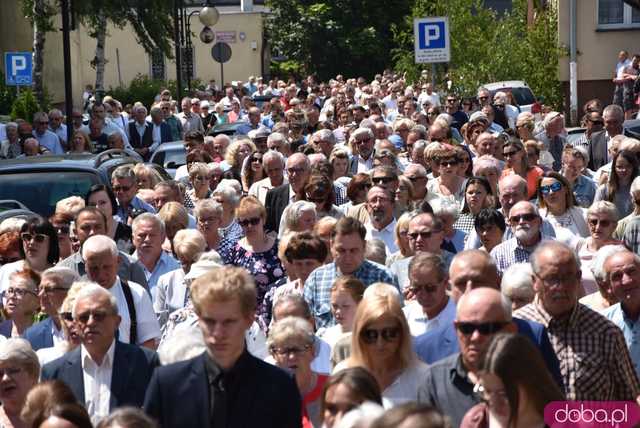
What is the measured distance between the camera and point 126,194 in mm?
13852

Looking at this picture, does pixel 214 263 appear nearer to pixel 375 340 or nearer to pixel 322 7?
pixel 375 340

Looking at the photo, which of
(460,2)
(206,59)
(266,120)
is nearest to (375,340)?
(266,120)

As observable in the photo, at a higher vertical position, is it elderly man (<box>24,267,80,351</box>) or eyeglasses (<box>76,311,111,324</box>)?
eyeglasses (<box>76,311,111,324</box>)

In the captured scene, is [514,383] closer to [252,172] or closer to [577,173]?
[577,173]

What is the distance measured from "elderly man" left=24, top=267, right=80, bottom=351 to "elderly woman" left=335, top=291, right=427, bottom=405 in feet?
8.48

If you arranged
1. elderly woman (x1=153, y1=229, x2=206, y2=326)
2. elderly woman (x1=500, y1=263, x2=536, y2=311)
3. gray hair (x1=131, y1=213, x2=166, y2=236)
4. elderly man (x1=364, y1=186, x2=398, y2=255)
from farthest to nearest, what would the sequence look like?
elderly man (x1=364, y1=186, x2=398, y2=255) < gray hair (x1=131, y1=213, x2=166, y2=236) < elderly woman (x1=153, y1=229, x2=206, y2=326) < elderly woman (x1=500, y1=263, x2=536, y2=311)

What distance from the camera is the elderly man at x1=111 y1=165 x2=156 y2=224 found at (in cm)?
1380

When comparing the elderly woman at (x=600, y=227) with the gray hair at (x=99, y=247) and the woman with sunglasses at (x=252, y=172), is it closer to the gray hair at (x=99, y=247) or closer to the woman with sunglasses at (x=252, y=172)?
the gray hair at (x=99, y=247)

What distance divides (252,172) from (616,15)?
24.2 m

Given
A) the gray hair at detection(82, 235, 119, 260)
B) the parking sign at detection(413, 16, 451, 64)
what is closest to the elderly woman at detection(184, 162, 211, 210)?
the gray hair at detection(82, 235, 119, 260)

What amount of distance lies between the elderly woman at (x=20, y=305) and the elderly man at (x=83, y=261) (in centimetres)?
59

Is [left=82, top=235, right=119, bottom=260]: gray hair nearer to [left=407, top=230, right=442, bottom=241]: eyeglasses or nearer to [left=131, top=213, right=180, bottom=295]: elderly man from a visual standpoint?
[left=131, top=213, right=180, bottom=295]: elderly man

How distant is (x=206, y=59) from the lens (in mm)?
69812

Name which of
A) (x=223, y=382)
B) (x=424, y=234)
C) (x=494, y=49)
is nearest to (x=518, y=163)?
(x=424, y=234)
